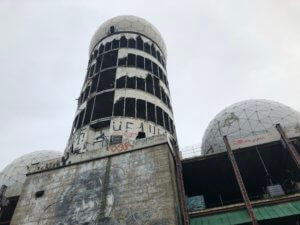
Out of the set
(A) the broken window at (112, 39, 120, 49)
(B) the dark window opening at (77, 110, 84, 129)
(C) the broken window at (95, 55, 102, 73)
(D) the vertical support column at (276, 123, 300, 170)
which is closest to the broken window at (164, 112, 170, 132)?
(B) the dark window opening at (77, 110, 84, 129)

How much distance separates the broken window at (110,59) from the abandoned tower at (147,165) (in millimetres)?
151

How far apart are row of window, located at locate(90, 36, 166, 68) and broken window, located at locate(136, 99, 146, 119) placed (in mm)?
10099

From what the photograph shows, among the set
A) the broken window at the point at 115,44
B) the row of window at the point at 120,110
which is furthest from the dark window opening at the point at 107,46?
the row of window at the point at 120,110

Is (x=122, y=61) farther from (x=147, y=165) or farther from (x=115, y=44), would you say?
(x=147, y=165)

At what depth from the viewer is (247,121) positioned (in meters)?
27.8

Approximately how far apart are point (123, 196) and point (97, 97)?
14.3 m

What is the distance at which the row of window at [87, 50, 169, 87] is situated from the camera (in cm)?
3453

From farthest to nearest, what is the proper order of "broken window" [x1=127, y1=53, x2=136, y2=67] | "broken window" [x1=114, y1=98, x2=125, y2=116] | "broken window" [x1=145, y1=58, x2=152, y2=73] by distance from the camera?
"broken window" [x1=145, y1=58, x2=152, y2=73] < "broken window" [x1=127, y1=53, x2=136, y2=67] < "broken window" [x1=114, y1=98, x2=125, y2=116]

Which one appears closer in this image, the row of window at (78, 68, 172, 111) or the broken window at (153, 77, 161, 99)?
the row of window at (78, 68, 172, 111)

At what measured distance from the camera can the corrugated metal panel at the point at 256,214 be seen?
58.0 feet

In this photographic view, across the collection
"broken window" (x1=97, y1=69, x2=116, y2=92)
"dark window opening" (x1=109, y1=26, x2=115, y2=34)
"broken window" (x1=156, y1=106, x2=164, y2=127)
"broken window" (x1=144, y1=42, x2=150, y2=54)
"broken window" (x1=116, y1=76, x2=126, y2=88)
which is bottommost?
"broken window" (x1=156, y1=106, x2=164, y2=127)

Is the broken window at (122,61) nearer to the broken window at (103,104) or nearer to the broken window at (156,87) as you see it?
the broken window at (156,87)

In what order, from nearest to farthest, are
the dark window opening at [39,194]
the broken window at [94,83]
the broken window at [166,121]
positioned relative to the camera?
the dark window opening at [39,194]
the broken window at [166,121]
the broken window at [94,83]

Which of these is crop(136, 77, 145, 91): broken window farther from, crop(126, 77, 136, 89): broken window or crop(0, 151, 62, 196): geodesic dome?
crop(0, 151, 62, 196): geodesic dome
